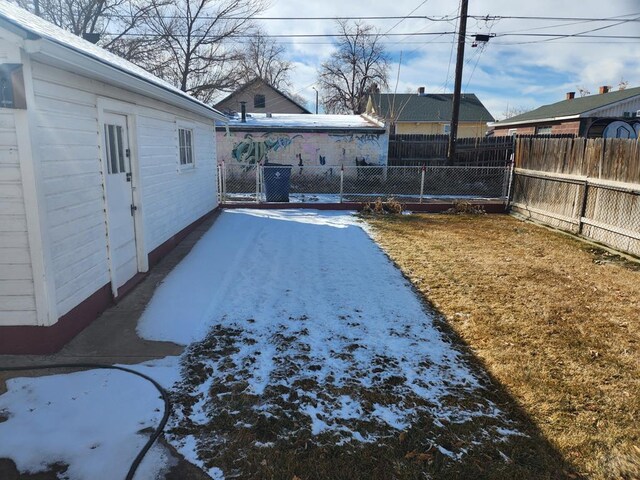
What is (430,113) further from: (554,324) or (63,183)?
(63,183)

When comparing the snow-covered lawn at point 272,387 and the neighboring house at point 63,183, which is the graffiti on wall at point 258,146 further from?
the snow-covered lawn at point 272,387

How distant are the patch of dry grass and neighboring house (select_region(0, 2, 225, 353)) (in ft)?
12.7

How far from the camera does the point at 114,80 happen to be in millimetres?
4559

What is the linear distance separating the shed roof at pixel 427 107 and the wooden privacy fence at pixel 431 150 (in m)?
14.2

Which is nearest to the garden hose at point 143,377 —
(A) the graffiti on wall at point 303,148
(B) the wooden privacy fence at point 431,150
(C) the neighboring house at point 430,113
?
(A) the graffiti on wall at point 303,148

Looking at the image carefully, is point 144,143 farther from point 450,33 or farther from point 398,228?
point 450,33

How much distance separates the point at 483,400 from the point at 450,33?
16859mm

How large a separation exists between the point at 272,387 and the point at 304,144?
16.1m

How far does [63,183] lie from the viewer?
3.91 m

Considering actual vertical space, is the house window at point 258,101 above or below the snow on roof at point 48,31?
above

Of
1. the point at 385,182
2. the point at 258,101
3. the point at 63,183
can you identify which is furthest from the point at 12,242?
the point at 258,101

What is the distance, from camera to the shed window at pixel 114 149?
16.5 feet

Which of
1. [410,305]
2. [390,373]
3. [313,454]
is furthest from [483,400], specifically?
[410,305]

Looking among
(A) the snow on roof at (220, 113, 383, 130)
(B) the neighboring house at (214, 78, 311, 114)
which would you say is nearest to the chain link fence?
(A) the snow on roof at (220, 113, 383, 130)
